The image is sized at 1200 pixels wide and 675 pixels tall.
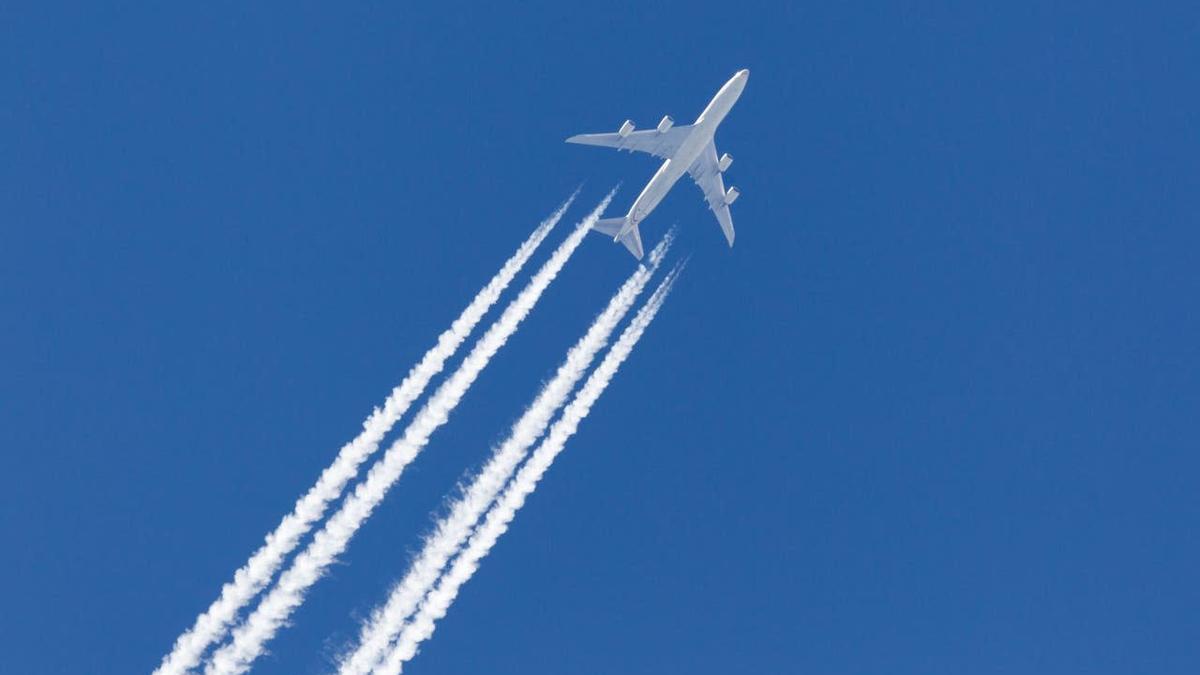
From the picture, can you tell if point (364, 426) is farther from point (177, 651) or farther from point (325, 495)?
point (177, 651)

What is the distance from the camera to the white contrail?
58.4 metres

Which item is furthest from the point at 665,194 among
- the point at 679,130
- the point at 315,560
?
the point at 315,560

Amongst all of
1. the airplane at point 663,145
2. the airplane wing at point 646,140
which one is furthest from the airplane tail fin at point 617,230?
the airplane wing at point 646,140

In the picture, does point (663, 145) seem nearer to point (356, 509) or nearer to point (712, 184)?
point (712, 184)

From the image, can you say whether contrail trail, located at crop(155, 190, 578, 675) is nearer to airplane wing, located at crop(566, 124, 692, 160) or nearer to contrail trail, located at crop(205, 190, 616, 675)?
contrail trail, located at crop(205, 190, 616, 675)

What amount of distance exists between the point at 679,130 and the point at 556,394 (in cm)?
2150

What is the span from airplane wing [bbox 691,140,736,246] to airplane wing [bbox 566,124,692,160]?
4.01m

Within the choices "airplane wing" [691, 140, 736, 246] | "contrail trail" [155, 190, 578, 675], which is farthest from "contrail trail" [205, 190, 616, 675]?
"airplane wing" [691, 140, 736, 246]

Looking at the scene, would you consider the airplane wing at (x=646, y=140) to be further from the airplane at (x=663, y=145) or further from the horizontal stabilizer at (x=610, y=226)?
the horizontal stabilizer at (x=610, y=226)

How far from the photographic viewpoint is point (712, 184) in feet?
269

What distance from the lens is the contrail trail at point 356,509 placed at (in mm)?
57844

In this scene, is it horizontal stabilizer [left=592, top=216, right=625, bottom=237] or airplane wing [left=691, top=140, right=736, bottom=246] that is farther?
airplane wing [left=691, top=140, right=736, bottom=246]

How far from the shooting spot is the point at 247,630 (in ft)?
190

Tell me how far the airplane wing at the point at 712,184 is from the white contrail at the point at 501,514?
18.1 meters
